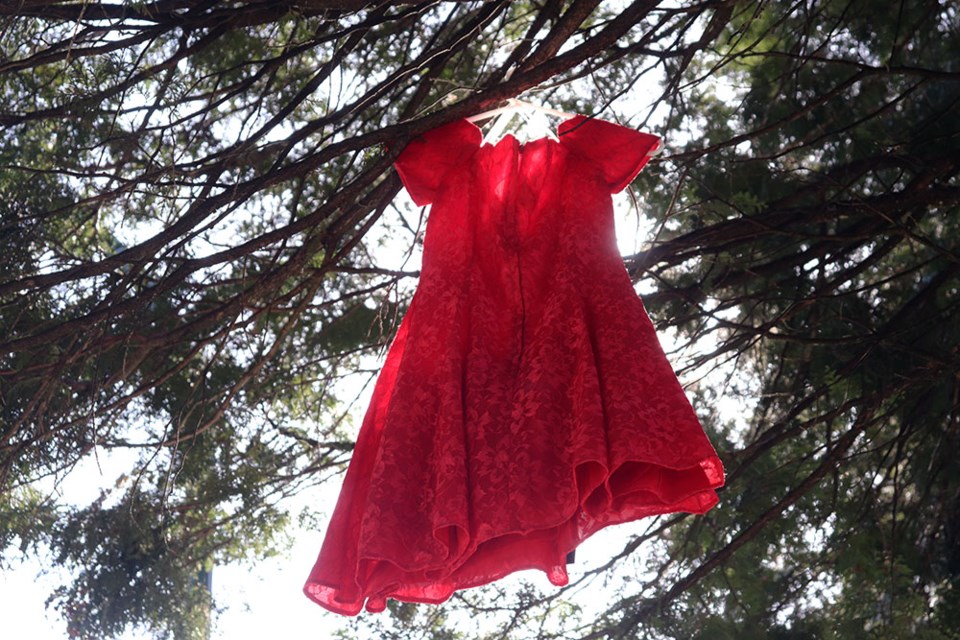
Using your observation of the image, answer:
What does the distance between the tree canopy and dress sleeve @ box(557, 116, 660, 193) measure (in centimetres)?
28

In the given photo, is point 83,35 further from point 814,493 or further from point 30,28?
point 814,493

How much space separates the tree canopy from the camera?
2209 mm

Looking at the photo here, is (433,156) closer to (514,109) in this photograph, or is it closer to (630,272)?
(514,109)

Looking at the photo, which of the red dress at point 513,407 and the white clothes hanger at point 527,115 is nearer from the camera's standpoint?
the red dress at point 513,407

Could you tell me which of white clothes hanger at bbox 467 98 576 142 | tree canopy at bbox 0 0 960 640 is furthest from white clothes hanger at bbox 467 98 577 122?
tree canopy at bbox 0 0 960 640

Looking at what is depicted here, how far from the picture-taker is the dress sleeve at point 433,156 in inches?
71.7

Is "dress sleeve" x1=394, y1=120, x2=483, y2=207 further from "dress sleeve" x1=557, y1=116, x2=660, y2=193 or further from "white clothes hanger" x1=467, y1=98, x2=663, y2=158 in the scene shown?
"dress sleeve" x1=557, y1=116, x2=660, y2=193

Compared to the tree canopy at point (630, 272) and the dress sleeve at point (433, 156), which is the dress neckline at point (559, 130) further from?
the tree canopy at point (630, 272)

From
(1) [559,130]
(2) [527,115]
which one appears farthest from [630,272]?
(1) [559,130]

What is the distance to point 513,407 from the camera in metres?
1.53

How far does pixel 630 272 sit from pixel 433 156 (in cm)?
60

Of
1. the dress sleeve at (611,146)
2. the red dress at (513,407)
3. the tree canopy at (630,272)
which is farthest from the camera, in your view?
the tree canopy at (630,272)

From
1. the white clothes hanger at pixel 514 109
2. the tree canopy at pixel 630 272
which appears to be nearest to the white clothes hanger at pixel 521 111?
the white clothes hanger at pixel 514 109

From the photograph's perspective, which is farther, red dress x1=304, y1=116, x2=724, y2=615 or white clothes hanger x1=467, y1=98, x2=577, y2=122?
white clothes hanger x1=467, y1=98, x2=577, y2=122
